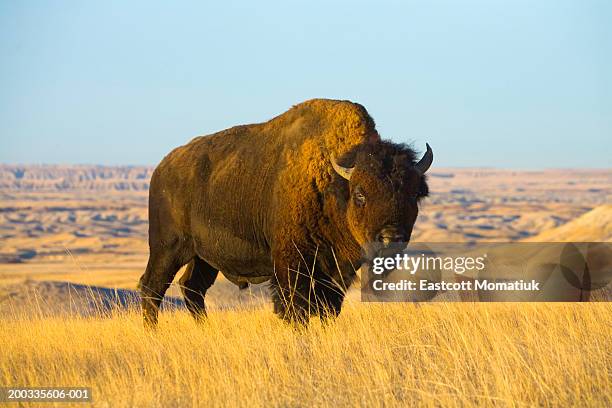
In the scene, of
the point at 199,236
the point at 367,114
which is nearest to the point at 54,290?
the point at 199,236

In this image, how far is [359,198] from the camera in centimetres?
983

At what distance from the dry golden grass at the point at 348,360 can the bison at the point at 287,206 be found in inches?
25.3

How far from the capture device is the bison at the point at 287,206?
9.84m

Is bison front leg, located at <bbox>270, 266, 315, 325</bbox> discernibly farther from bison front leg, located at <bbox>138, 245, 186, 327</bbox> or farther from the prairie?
bison front leg, located at <bbox>138, 245, 186, 327</bbox>

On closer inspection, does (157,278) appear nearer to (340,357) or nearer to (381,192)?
(381,192)

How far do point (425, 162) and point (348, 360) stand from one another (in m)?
2.81

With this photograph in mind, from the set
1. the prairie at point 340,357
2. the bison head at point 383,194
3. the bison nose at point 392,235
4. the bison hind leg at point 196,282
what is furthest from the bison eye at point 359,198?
the bison hind leg at point 196,282

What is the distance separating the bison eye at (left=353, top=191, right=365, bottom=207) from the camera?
32.1 feet

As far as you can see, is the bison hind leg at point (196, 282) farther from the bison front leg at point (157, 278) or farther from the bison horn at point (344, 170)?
the bison horn at point (344, 170)

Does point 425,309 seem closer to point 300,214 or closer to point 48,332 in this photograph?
point 300,214

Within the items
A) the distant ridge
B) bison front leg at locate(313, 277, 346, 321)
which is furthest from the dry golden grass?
the distant ridge

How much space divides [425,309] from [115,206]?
175 meters

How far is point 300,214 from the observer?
34.3 ft

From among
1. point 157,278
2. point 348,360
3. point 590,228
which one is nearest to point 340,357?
point 348,360
